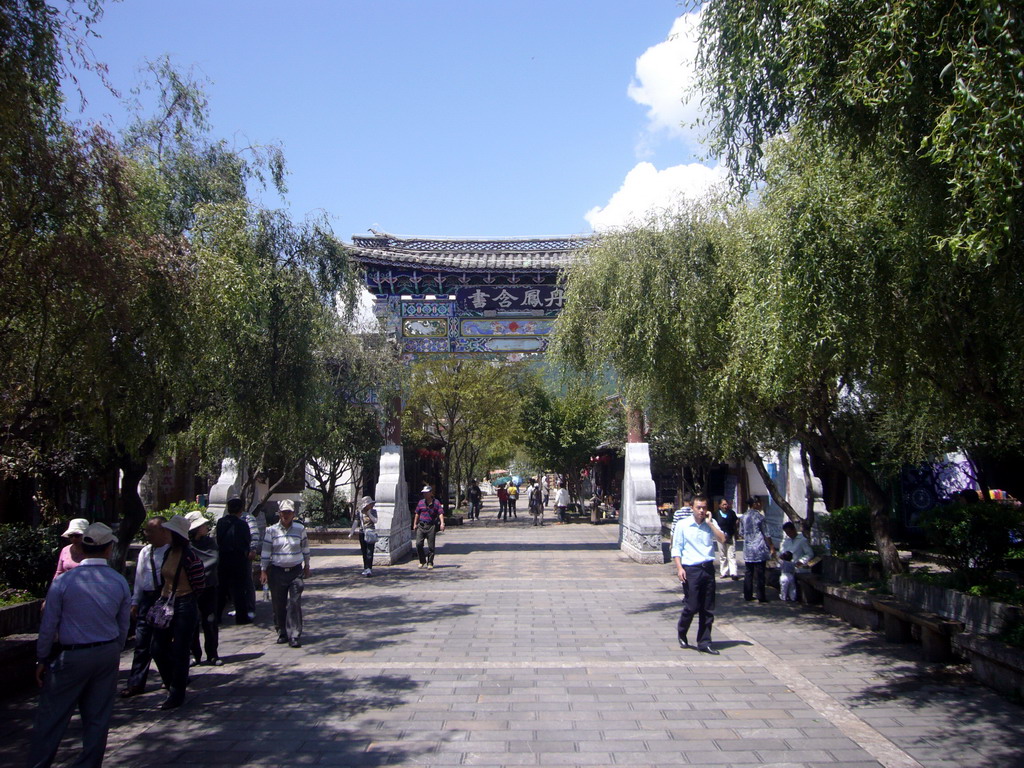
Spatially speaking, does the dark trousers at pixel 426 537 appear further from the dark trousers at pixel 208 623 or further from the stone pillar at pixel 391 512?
the dark trousers at pixel 208 623

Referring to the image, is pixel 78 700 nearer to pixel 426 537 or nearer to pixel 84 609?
pixel 84 609

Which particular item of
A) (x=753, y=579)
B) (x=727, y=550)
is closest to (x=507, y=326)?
(x=727, y=550)

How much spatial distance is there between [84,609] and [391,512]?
13919mm

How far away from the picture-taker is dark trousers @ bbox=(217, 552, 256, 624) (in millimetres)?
9492

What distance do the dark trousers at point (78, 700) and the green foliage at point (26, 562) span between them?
493 cm

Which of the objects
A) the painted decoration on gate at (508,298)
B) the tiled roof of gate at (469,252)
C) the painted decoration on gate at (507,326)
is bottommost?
the painted decoration on gate at (507,326)

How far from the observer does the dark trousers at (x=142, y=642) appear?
698 cm

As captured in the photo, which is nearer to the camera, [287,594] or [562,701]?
[562,701]

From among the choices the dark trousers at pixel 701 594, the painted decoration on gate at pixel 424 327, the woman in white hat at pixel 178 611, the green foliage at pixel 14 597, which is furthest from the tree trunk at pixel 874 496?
the painted decoration on gate at pixel 424 327

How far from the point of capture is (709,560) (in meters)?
8.62

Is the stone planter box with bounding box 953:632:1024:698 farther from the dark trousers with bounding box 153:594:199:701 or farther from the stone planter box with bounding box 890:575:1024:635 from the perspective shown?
the dark trousers with bounding box 153:594:199:701

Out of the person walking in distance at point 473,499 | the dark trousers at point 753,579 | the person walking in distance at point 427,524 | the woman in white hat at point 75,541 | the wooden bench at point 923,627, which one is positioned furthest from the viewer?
the person walking in distance at point 473,499

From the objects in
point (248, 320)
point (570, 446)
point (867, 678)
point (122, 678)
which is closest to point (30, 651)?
point (122, 678)

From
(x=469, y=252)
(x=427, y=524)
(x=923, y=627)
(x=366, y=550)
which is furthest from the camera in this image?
(x=469, y=252)
